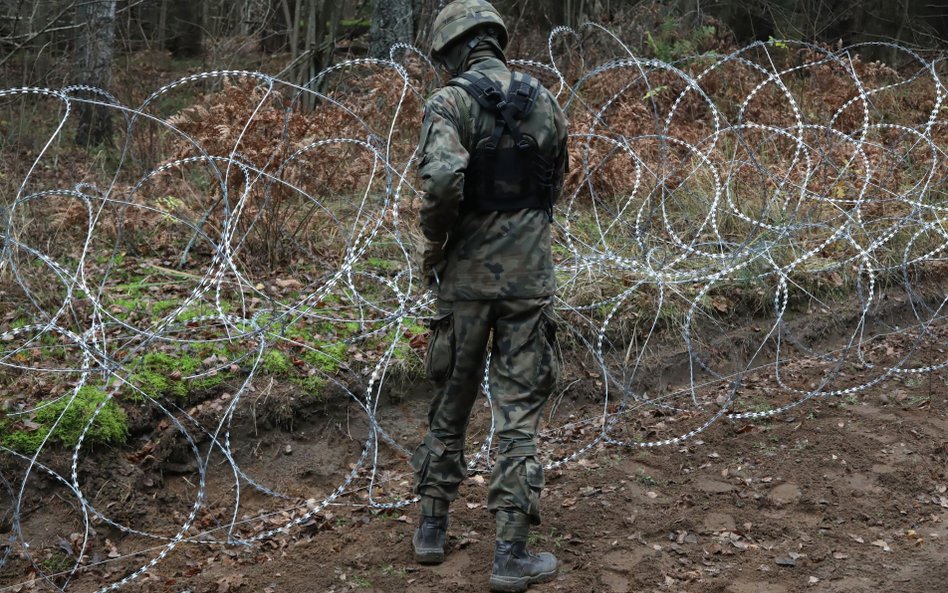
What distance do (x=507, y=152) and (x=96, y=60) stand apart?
350 inches

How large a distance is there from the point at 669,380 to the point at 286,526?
124 inches

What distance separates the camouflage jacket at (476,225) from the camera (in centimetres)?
414

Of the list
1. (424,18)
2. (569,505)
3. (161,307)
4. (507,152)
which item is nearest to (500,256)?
(507,152)

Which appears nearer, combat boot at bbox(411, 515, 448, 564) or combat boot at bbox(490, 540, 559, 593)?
combat boot at bbox(490, 540, 559, 593)

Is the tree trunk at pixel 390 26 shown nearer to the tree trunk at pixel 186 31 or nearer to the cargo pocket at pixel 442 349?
the cargo pocket at pixel 442 349

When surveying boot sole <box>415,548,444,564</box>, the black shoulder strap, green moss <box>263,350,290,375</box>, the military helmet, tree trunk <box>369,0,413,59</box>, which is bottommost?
boot sole <box>415,548,444,564</box>

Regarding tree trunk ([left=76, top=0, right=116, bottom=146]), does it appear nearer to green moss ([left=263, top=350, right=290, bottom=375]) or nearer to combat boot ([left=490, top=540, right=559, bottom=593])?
green moss ([left=263, top=350, right=290, bottom=375])

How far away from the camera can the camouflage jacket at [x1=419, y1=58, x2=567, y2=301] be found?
414 centimetres

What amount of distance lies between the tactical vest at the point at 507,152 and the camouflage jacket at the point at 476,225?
4cm

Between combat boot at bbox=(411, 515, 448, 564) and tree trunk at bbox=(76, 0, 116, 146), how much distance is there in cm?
846

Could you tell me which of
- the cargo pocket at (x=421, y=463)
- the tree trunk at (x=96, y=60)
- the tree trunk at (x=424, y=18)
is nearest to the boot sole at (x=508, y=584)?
the cargo pocket at (x=421, y=463)

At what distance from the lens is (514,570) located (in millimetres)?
4352

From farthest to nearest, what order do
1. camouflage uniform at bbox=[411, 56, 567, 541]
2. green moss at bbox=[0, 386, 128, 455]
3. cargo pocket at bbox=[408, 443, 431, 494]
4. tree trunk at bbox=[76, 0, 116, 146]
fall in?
1. tree trunk at bbox=[76, 0, 116, 146]
2. green moss at bbox=[0, 386, 128, 455]
3. cargo pocket at bbox=[408, 443, 431, 494]
4. camouflage uniform at bbox=[411, 56, 567, 541]

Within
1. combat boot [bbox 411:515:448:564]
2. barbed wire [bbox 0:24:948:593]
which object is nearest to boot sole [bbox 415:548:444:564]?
combat boot [bbox 411:515:448:564]
